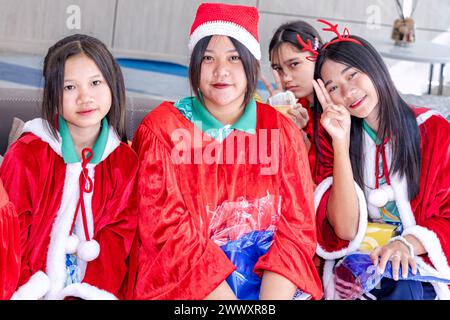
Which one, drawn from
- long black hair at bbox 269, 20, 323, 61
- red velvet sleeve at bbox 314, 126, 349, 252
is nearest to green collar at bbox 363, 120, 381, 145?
red velvet sleeve at bbox 314, 126, 349, 252

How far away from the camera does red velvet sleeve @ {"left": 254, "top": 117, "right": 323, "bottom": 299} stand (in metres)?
1.54

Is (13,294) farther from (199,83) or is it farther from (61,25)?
(61,25)

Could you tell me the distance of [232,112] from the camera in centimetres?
170

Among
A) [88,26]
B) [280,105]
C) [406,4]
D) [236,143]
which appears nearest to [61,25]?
[88,26]

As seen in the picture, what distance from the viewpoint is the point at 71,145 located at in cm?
162

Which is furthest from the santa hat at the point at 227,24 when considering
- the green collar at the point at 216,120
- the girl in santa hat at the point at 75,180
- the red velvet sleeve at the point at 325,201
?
the red velvet sleeve at the point at 325,201

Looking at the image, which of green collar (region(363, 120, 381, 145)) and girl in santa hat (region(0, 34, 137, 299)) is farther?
green collar (region(363, 120, 381, 145))

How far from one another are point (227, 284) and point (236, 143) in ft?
1.20

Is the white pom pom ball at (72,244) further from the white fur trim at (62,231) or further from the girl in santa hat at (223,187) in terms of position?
the girl in santa hat at (223,187)

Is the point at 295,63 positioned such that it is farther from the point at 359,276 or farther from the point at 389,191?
the point at 359,276

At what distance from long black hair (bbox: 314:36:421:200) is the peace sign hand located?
4.6 inches

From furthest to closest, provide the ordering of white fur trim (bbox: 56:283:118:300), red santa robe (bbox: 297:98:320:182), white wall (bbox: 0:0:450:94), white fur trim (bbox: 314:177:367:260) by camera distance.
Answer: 1. white wall (bbox: 0:0:450:94)
2. red santa robe (bbox: 297:98:320:182)
3. white fur trim (bbox: 314:177:367:260)
4. white fur trim (bbox: 56:283:118:300)

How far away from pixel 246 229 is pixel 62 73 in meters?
0.62

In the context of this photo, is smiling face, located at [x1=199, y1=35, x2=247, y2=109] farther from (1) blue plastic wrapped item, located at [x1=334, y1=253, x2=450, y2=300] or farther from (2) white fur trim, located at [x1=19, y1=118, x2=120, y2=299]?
(1) blue plastic wrapped item, located at [x1=334, y1=253, x2=450, y2=300]
